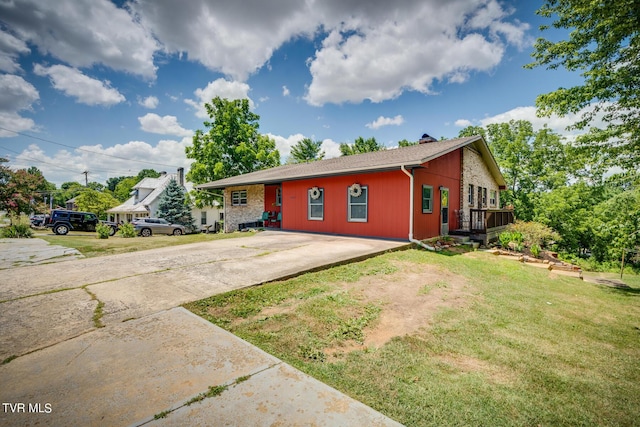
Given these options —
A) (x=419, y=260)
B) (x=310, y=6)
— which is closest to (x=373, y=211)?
(x=419, y=260)

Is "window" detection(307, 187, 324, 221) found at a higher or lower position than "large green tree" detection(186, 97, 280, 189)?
lower

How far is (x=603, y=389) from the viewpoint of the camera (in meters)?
2.41

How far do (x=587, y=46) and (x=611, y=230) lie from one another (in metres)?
5.32

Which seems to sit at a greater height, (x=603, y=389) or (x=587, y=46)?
(x=587, y=46)

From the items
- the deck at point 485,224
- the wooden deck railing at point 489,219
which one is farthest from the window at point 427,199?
the wooden deck railing at point 489,219

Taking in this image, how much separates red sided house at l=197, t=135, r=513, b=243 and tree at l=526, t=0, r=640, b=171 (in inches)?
143

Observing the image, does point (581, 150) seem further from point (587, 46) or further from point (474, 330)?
point (474, 330)

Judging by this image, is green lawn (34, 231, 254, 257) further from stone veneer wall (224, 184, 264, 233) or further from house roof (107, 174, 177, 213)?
house roof (107, 174, 177, 213)

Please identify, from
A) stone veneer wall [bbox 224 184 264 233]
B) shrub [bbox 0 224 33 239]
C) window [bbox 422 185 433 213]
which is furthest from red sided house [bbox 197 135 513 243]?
shrub [bbox 0 224 33 239]

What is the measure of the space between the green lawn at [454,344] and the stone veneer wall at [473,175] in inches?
328

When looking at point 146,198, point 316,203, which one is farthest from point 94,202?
point 316,203

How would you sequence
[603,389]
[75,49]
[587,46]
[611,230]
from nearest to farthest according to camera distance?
[603,389] < [587,46] < [611,230] < [75,49]

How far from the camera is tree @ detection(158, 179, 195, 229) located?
2550 centimetres

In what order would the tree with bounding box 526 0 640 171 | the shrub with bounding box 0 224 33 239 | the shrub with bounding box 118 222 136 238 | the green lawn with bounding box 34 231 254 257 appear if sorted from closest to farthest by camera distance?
the tree with bounding box 526 0 640 171 → the green lawn with bounding box 34 231 254 257 → the shrub with bounding box 0 224 33 239 → the shrub with bounding box 118 222 136 238
